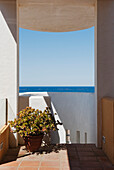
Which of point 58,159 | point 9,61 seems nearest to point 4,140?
point 58,159

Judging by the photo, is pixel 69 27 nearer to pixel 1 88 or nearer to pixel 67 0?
pixel 67 0

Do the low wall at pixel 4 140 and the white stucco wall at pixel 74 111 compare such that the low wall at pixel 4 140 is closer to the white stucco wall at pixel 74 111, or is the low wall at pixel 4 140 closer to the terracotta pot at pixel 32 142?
the terracotta pot at pixel 32 142

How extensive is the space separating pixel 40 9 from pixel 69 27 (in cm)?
148

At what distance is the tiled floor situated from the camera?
273 centimetres

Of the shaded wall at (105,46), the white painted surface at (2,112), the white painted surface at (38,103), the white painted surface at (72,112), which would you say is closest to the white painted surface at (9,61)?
the white painted surface at (2,112)

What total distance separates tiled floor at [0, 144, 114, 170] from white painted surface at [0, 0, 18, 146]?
2.81ft

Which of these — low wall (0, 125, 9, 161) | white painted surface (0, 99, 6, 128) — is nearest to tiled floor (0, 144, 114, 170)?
low wall (0, 125, 9, 161)

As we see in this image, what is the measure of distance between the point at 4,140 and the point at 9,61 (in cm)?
152

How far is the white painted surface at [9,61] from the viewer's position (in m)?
3.61

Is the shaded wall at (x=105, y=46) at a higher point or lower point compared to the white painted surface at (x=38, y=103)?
higher

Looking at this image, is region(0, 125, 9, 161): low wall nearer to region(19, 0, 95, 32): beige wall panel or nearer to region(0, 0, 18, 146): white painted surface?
region(0, 0, 18, 146): white painted surface

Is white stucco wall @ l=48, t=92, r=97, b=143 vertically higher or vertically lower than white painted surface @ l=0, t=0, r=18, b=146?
lower

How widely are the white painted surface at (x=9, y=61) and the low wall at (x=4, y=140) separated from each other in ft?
1.09

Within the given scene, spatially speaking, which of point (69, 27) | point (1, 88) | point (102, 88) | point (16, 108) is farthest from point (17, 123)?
point (69, 27)
